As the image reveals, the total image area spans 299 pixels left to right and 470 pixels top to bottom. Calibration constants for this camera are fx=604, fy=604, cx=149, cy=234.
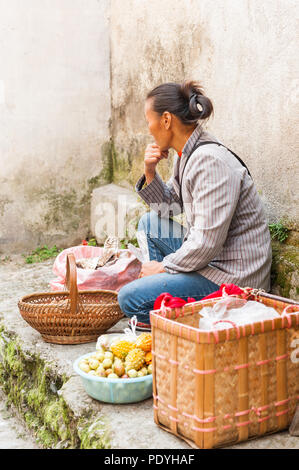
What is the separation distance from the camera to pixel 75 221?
6070mm

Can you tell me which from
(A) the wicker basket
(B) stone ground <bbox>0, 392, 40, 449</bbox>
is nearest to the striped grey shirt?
(A) the wicker basket

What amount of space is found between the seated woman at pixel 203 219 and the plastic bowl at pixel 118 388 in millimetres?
542

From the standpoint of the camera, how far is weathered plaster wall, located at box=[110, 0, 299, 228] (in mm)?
3281

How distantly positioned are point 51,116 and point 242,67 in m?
2.62

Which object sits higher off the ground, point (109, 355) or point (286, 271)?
point (286, 271)

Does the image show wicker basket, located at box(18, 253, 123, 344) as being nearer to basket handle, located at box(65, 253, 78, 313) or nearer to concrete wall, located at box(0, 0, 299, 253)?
basket handle, located at box(65, 253, 78, 313)

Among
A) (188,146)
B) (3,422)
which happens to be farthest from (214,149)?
(3,422)

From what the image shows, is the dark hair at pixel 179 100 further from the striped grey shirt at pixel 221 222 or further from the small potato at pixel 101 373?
the small potato at pixel 101 373

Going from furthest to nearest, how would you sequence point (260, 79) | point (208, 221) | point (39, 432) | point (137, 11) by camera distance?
point (137, 11) → point (260, 79) → point (39, 432) → point (208, 221)

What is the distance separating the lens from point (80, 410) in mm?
2574

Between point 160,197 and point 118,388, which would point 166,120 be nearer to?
point 160,197

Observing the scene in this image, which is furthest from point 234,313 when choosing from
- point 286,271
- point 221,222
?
point 286,271

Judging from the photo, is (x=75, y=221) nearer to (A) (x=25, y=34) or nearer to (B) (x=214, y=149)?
(A) (x=25, y=34)

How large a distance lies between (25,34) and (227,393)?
4.43m
